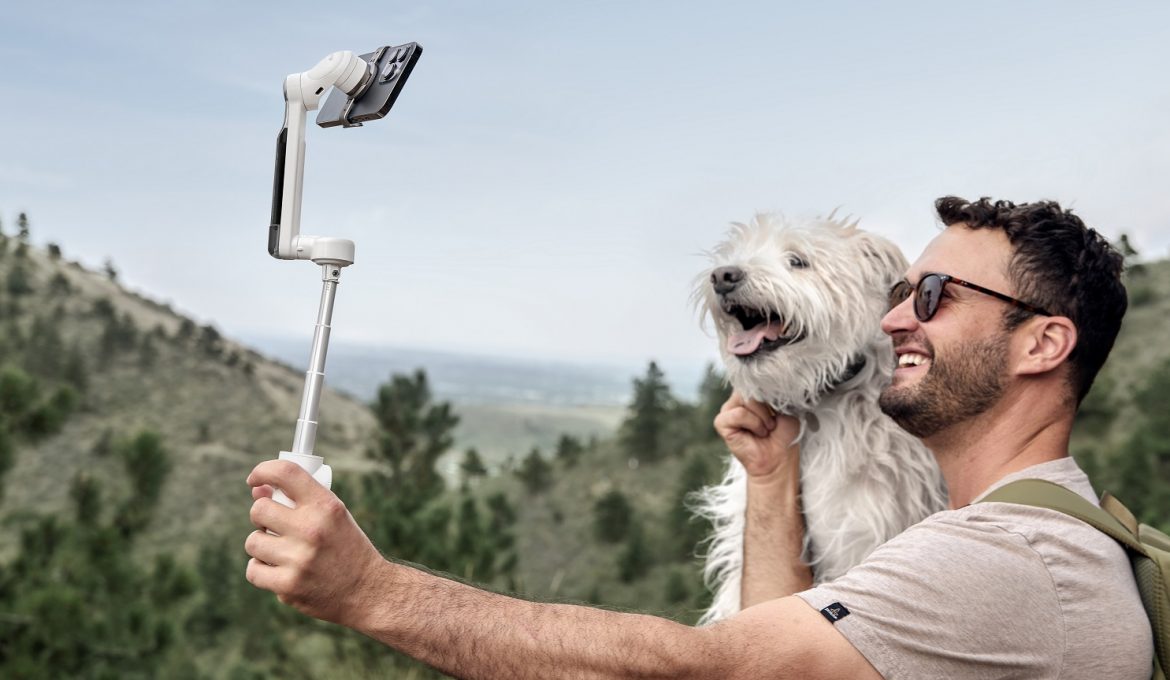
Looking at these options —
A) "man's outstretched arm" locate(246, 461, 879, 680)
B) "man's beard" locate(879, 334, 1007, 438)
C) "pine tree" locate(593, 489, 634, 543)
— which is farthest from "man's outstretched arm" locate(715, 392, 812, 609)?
"pine tree" locate(593, 489, 634, 543)

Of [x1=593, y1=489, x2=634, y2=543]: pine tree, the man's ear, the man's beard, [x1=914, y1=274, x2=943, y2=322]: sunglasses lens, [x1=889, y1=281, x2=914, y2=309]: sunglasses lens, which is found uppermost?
[x1=889, y1=281, x2=914, y2=309]: sunglasses lens

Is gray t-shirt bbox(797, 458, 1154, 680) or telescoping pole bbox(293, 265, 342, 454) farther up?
telescoping pole bbox(293, 265, 342, 454)

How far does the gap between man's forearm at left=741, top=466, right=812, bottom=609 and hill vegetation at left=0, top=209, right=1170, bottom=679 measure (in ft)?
1.11

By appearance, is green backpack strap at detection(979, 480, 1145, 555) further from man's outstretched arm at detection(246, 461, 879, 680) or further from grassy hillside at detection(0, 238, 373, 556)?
grassy hillside at detection(0, 238, 373, 556)

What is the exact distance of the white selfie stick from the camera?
2.41 m

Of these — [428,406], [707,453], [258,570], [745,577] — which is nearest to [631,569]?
[707,453]

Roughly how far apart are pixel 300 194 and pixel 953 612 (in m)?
1.83

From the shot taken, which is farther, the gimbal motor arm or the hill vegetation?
the hill vegetation

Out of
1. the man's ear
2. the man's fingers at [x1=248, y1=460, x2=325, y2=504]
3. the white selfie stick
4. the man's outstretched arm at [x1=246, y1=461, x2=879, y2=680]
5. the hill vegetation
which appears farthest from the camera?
the hill vegetation

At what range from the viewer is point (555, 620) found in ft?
7.68

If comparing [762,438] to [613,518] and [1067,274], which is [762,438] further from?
[613,518]

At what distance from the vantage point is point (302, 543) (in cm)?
217

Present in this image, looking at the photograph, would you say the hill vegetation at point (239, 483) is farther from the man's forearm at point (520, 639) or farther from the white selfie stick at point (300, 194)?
the white selfie stick at point (300, 194)

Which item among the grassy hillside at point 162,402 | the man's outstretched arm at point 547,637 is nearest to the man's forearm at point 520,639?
the man's outstretched arm at point 547,637
